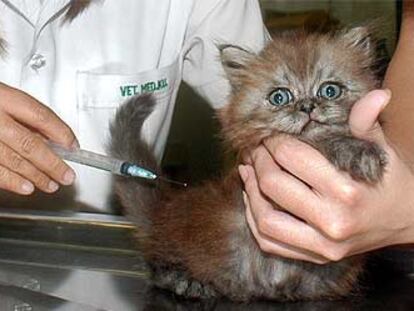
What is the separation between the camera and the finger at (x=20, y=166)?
106 centimetres

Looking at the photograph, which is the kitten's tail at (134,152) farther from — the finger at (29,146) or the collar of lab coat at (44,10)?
the collar of lab coat at (44,10)

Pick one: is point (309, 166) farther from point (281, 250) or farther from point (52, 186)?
point (52, 186)

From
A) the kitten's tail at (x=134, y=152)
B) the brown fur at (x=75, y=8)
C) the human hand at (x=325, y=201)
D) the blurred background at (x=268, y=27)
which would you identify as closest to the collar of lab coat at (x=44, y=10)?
the brown fur at (x=75, y=8)

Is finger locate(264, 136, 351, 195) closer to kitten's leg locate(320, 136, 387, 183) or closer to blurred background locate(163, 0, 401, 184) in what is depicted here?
kitten's leg locate(320, 136, 387, 183)

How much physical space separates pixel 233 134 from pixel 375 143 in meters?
0.21

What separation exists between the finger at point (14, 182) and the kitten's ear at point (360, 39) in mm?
474

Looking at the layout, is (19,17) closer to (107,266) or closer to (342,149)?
(107,266)

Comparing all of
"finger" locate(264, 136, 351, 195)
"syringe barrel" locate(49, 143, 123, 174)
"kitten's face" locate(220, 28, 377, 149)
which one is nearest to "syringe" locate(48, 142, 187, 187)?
"syringe barrel" locate(49, 143, 123, 174)

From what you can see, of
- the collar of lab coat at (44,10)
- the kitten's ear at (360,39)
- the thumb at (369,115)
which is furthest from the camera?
the collar of lab coat at (44,10)

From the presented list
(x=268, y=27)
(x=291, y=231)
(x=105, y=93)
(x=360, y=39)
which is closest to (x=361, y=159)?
(x=291, y=231)

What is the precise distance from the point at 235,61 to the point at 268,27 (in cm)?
65

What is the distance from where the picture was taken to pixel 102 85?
4.37 ft

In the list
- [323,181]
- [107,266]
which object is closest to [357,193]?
[323,181]

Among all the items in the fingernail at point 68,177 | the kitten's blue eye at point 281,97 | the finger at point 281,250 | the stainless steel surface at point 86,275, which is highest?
the kitten's blue eye at point 281,97
